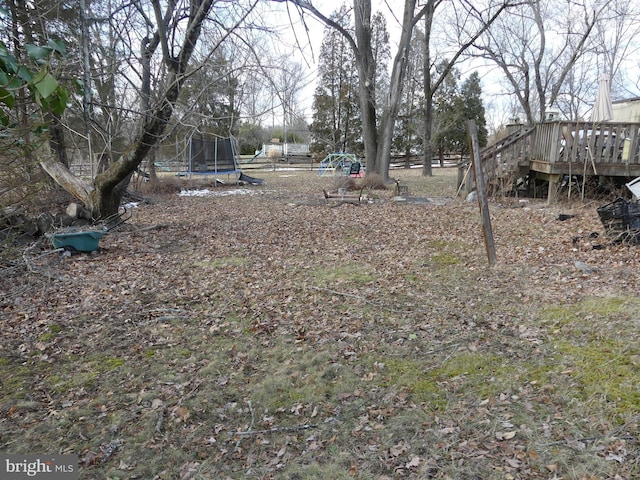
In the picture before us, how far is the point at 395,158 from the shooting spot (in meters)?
32.4

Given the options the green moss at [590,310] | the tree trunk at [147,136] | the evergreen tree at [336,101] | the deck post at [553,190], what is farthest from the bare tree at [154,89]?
the evergreen tree at [336,101]

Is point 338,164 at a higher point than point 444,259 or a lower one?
higher

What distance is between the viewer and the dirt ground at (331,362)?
262cm

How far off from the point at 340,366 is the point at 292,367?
416mm

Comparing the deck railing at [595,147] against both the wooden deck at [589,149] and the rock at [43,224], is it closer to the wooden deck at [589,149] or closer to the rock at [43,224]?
the wooden deck at [589,149]

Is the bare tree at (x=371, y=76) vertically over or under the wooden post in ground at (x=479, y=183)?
over

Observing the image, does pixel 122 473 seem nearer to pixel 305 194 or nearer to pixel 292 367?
pixel 292 367

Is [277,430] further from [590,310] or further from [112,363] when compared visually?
[590,310]

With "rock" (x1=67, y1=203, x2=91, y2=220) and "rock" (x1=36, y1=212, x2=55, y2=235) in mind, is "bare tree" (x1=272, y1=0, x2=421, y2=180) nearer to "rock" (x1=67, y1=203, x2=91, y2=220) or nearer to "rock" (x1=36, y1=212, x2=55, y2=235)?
"rock" (x1=67, y1=203, x2=91, y2=220)

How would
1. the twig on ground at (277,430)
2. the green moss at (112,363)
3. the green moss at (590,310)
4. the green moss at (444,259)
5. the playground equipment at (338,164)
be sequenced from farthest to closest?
the playground equipment at (338,164)
the green moss at (444,259)
the green moss at (590,310)
the green moss at (112,363)
the twig on ground at (277,430)

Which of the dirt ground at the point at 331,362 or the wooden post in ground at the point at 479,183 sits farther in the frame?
the wooden post in ground at the point at 479,183

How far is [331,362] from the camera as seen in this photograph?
3703mm

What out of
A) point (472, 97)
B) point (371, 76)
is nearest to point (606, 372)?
point (371, 76)

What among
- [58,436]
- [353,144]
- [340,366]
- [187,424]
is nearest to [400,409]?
[340,366]
